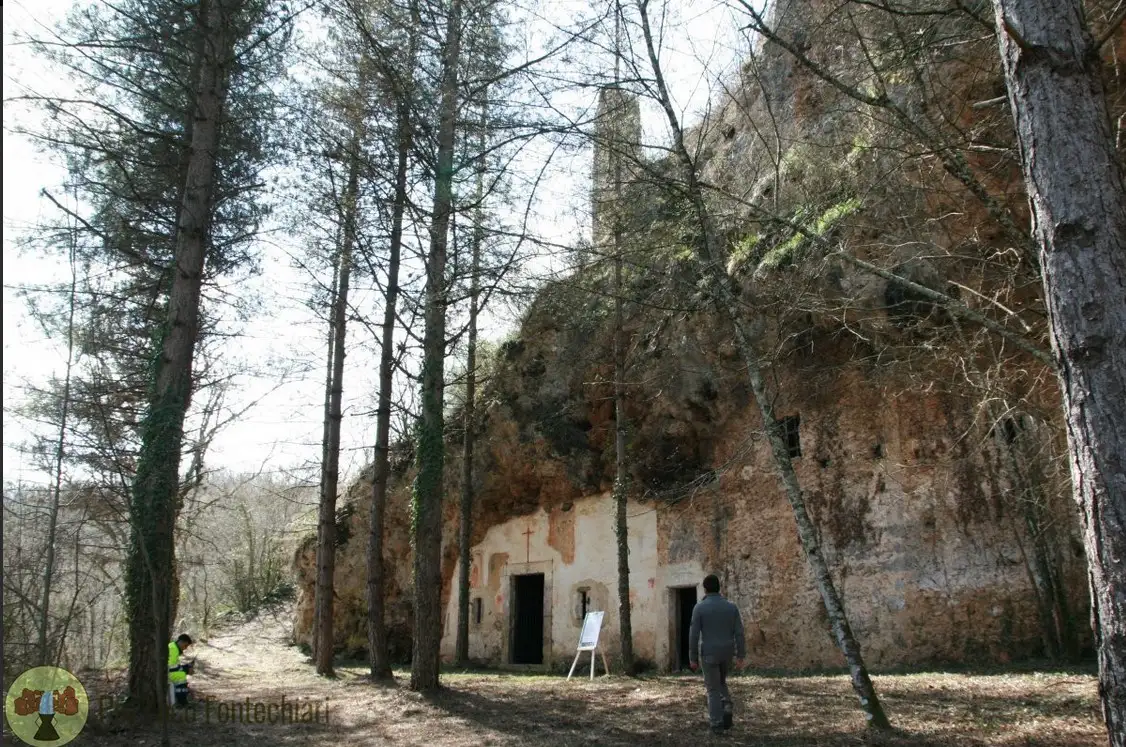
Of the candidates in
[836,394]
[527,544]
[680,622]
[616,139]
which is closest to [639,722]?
[616,139]

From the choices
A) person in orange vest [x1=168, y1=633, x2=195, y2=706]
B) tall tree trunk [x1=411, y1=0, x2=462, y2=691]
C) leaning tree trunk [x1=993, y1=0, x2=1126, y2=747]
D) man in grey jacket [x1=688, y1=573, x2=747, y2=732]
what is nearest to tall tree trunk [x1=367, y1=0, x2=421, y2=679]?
tall tree trunk [x1=411, y1=0, x2=462, y2=691]

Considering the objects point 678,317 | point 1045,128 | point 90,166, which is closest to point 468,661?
point 678,317

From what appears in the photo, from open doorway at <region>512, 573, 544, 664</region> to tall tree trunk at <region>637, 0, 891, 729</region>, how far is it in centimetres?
1162

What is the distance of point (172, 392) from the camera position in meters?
8.66

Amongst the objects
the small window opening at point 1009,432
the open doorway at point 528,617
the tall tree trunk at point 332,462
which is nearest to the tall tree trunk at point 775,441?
the small window opening at point 1009,432

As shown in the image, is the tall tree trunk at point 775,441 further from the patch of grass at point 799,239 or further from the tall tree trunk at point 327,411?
the tall tree trunk at point 327,411

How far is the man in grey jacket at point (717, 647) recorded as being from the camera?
22.7ft

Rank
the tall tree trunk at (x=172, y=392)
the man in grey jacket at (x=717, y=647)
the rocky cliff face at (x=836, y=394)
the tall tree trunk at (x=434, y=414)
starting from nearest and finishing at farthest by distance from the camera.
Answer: the man in grey jacket at (x=717, y=647)
the tall tree trunk at (x=172, y=392)
the rocky cliff face at (x=836, y=394)
the tall tree trunk at (x=434, y=414)

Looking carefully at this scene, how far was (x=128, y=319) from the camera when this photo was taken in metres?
12.4

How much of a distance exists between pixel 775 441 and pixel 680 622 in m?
9.04

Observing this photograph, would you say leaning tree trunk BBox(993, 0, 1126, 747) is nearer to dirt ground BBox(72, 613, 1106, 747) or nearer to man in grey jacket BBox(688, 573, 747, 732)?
dirt ground BBox(72, 613, 1106, 747)

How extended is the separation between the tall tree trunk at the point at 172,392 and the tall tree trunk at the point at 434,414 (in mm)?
2759

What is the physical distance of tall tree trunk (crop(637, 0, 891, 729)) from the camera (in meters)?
6.58

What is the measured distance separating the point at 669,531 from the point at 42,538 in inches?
411
